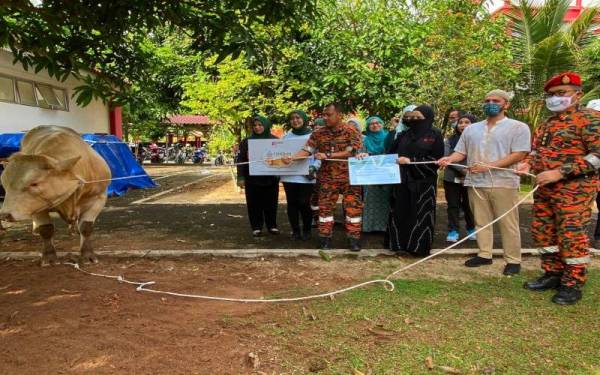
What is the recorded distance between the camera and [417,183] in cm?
511

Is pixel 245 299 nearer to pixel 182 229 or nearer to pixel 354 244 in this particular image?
pixel 354 244

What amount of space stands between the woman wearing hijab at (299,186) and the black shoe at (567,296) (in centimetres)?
297

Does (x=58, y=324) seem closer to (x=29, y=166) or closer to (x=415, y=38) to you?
(x=29, y=166)

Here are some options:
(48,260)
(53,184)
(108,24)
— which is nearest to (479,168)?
(108,24)

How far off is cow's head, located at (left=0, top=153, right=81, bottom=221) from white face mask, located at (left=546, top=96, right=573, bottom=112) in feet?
14.1

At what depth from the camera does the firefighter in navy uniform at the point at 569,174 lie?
3642 millimetres

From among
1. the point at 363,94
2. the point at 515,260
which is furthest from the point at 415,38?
the point at 515,260

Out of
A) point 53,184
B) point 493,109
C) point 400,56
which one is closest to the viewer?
point 53,184

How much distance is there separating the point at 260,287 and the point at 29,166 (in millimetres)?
2375

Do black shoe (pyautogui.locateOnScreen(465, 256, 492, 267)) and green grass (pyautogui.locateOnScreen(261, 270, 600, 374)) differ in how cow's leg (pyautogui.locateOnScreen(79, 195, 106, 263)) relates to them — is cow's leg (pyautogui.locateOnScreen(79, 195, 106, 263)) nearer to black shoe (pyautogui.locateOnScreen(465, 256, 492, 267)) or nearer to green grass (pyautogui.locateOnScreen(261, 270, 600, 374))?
green grass (pyautogui.locateOnScreen(261, 270, 600, 374))

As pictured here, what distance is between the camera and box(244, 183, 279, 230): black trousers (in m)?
6.38

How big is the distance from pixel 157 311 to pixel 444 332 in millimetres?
2182

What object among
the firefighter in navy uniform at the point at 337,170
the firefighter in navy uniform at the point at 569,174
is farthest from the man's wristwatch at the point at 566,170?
the firefighter in navy uniform at the point at 337,170

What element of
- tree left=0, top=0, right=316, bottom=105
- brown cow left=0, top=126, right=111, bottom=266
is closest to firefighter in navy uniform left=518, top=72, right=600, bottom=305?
tree left=0, top=0, right=316, bottom=105
